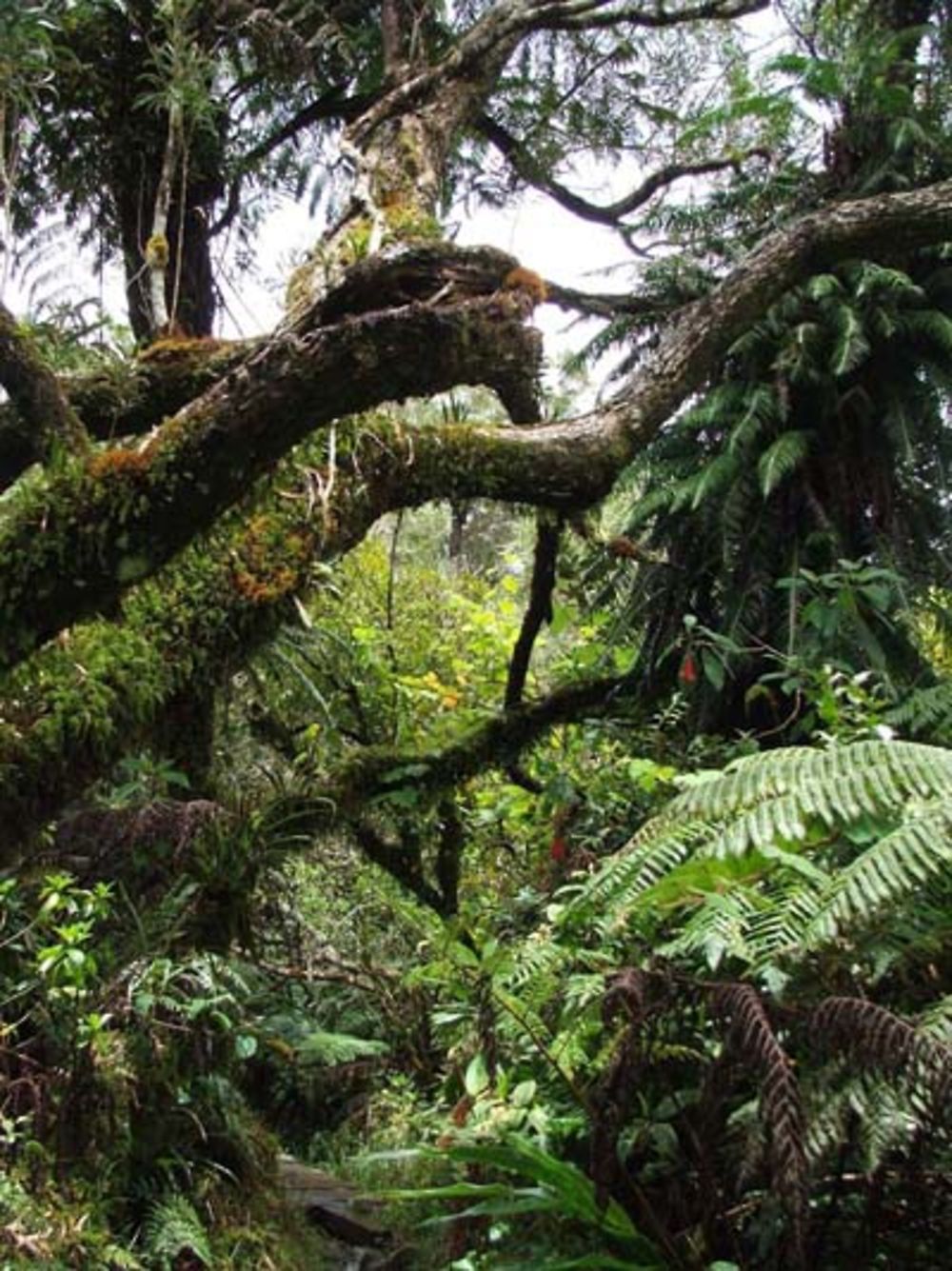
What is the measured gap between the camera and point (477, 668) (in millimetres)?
5773

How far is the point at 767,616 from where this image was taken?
3.75m

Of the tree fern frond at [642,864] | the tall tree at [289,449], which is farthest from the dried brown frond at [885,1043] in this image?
the tall tree at [289,449]

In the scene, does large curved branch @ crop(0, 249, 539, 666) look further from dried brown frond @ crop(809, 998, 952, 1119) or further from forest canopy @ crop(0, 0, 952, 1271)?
dried brown frond @ crop(809, 998, 952, 1119)

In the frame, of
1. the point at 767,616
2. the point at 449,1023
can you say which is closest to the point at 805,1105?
the point at 449,1023

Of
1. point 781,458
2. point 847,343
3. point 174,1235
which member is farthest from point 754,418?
point 174,1235

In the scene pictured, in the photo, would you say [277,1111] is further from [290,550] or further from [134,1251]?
[290,550]

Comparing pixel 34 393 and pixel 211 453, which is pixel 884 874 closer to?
pixel 211 453

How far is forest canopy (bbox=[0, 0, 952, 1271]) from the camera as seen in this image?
1.75 m

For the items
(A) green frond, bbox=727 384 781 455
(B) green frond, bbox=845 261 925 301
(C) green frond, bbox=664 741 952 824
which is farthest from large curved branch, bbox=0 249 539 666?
(B) green frond, bbox=845 261 925 301

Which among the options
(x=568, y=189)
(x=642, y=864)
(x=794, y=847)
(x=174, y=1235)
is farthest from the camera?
(x=568, y=189)

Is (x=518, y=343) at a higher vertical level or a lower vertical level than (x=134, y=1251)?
higher

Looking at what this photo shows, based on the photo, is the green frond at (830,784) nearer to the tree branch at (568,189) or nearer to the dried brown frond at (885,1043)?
the dried brown frond at (885,1043)

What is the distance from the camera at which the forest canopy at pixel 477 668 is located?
5.75 ft

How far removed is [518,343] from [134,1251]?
7.40 ft
